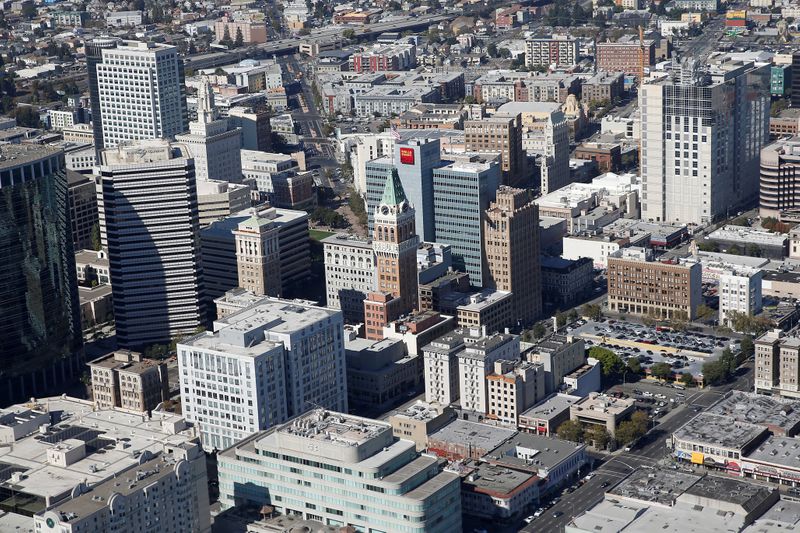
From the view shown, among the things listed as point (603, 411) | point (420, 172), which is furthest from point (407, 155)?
point (603, 411)

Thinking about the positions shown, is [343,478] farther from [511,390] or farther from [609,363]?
[609,363]

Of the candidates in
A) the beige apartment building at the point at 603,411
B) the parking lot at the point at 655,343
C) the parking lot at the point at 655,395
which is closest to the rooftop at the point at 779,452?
the parking lot at the point at 655,395

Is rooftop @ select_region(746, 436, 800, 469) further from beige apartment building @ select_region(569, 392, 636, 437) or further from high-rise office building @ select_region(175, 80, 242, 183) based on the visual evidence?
high-rise office building @ select_region(175, 80, 242, 183)

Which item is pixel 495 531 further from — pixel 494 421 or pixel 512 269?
pixel 512 269

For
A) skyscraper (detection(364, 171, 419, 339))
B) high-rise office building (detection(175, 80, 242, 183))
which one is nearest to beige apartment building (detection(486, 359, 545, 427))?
skyscraper (detection(364, 171, 419, 339))

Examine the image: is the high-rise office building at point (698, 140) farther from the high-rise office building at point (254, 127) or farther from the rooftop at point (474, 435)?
the rooftop at point (474, 435)

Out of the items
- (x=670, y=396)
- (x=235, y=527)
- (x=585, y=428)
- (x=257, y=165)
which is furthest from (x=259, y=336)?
(x=257, y=165)

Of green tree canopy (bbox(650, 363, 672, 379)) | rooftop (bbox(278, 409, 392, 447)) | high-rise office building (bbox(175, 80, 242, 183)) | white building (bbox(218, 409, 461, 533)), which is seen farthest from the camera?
high-rise office building (bbox(175, 80, 242, 183))
